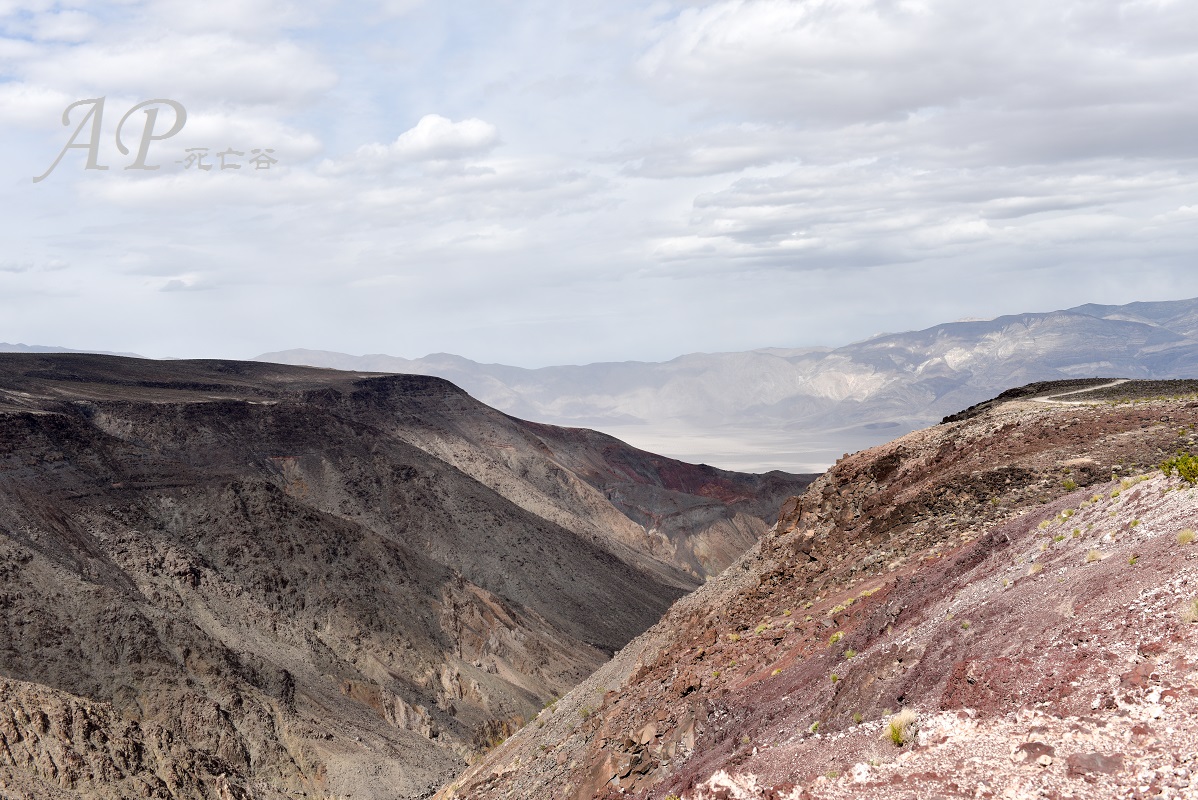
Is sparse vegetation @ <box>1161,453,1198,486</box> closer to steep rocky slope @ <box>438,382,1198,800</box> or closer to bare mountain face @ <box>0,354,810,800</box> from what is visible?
steep rocky slope @ <box>438,382,1198,800</box>

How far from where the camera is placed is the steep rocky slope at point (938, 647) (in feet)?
33.1

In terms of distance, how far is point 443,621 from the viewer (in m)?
57.3

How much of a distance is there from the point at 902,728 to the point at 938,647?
249 centimetres

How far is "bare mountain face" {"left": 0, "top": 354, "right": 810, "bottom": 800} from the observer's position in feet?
122

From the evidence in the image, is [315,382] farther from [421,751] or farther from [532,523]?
[421,751]

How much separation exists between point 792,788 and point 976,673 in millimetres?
2464

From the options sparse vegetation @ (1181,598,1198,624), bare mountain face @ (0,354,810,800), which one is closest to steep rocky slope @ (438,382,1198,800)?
sparse vegetation @ (1181,598,1198,624)

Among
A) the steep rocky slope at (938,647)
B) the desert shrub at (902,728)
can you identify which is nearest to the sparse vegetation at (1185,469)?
the steep rocky slope at (938,647)

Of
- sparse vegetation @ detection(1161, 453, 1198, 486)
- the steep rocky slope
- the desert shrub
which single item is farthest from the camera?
sparse vegetation @ detection(1161, 453, 1198, 486)

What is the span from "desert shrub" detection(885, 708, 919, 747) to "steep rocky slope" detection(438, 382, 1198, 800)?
0.12 feet

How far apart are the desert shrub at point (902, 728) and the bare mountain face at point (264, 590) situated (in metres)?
27.8

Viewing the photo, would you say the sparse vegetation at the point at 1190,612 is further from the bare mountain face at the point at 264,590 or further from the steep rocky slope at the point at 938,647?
the bare mountain face at the point at 264,590

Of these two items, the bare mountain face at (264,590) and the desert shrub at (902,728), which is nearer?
the desert shrub at (902,728)

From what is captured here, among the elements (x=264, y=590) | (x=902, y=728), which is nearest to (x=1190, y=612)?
(x=902, y=728)
